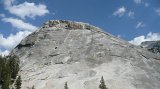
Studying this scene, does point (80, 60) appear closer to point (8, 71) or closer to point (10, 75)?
point (8, 71)

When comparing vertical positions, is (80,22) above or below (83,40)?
above

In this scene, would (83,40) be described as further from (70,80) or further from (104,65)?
(70,80)

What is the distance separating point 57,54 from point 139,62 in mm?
31768

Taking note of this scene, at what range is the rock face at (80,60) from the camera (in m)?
110

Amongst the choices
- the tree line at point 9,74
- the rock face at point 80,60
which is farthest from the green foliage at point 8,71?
the rock face at point 80,60

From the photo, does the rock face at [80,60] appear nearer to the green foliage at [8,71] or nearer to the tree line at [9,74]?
the tree line at [9,74]

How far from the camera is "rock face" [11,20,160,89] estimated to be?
110 meters

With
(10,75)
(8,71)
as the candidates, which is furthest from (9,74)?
(8,71)

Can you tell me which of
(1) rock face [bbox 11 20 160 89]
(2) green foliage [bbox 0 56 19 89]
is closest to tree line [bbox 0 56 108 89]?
(2) green foliage [bbox 0 56 19 89]

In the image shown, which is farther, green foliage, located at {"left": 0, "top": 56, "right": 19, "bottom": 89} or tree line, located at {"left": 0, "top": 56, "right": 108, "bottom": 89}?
green foliage, located at {"left": 0, "top": 56, "right": 19, "bottom": 89}

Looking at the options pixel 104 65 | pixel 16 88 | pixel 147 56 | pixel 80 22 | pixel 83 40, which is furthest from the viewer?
pixel 80 22

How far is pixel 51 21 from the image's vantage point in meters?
162

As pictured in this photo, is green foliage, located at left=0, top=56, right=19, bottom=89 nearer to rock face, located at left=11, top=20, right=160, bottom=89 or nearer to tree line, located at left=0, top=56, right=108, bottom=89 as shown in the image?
tree line, located at left=0, top=56, right=108, bottom=89

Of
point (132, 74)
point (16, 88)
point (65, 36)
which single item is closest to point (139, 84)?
point (132, 74)
